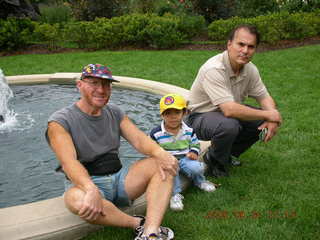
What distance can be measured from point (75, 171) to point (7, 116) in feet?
12.8

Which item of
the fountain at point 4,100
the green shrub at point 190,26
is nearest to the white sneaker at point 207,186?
the fountain at point 4,100

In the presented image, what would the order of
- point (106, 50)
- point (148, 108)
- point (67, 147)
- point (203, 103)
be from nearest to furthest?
1. point (67, 147)
2. point (203, 103)
3. point (148, 108)
4. point (106, 50)

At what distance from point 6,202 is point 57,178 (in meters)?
0.54

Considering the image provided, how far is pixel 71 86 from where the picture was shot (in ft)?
24.3

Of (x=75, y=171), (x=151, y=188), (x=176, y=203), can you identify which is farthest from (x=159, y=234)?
(x=75, y=171)

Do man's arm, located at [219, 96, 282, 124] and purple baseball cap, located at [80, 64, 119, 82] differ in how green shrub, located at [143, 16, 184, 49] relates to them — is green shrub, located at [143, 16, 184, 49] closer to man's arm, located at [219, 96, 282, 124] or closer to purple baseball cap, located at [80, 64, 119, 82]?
man's arm, located at [219, 96, 282, 124]

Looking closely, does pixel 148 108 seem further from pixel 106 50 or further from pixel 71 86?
pixel 106 50

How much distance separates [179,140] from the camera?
11.1 ft

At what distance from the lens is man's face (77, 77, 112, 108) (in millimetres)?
2676

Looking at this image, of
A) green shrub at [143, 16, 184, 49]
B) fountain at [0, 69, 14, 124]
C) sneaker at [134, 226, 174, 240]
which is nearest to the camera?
sneaker at [134, 226, 174, 240]

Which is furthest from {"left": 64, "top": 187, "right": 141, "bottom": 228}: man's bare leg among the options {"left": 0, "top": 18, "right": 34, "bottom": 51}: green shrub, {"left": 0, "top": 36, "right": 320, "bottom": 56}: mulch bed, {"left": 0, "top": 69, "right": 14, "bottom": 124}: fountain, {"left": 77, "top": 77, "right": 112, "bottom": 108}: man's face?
{"left": 0, "top": 18, "right": 34, "bottom": 51}: green shrub

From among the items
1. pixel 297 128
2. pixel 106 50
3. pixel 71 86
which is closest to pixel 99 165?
pixel 297 128
